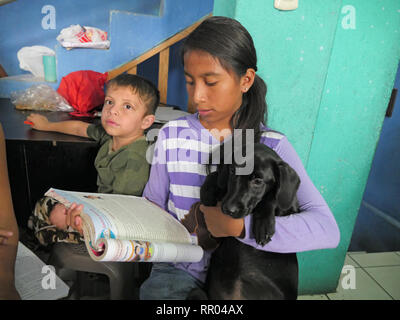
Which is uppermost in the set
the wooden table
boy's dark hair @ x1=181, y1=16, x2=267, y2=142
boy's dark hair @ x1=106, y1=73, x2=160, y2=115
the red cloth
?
boy's dark hair @ x1=181, y1=16, x2=267, y2=142

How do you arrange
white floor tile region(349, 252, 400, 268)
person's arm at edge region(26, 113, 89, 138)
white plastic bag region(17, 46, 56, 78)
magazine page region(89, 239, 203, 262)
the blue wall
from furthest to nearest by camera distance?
the blue wall → white plastic bag region(17, 46, 56, 78) → white floor tile region(349, 252, 400, 268) → person's arm at edge region(26, 113, 89, 138) → magazine page region(89, 239, 203, 262)

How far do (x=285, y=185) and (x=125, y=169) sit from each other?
66 centimetres

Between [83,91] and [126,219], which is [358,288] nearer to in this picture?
[126,219]

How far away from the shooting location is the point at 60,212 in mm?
1014

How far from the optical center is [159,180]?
42.0 inches

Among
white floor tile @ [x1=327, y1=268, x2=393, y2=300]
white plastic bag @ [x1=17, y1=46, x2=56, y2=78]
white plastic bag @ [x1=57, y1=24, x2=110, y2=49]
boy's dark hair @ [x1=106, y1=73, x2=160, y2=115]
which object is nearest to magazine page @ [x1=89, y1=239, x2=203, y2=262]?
boy's dark hair @ [x1=106, y1=73, x2=160, y2=115]

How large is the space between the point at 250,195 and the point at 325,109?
750 mm

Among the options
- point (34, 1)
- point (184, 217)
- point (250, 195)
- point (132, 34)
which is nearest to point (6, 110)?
point (132, 34)

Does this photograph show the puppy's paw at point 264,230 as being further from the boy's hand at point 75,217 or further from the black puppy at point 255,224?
the boy's hand at point 75,217

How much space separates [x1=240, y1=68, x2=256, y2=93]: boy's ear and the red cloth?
1.10 m

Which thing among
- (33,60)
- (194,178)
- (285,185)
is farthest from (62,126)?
(33,60)

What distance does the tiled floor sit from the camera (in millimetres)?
1705

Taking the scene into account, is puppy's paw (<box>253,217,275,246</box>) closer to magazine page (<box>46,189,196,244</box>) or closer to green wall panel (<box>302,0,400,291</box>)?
magazine page (<box>46,189,196,244</box>)

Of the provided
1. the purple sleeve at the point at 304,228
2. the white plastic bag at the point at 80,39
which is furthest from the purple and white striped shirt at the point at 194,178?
the white plastic bag at the point at 80,39
